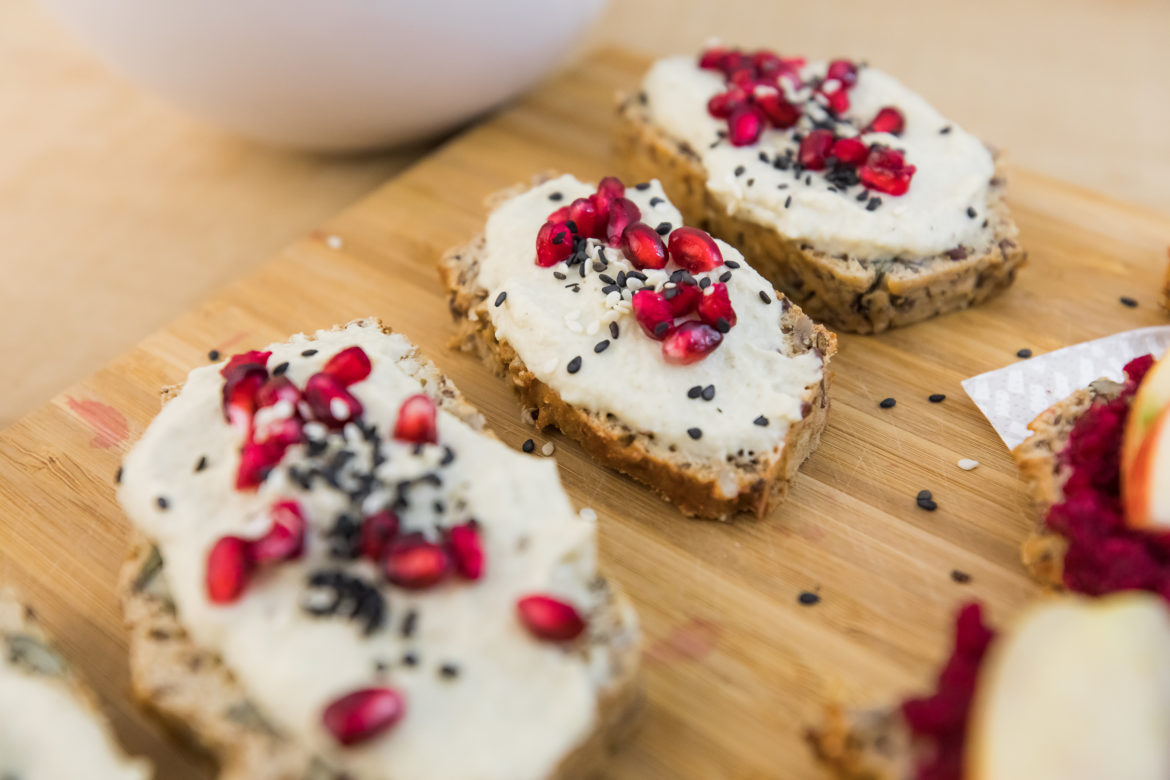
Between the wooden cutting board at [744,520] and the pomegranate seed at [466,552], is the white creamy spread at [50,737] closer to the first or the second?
the wooden cutting board at [744,520]

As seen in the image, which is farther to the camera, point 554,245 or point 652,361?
point 554,245

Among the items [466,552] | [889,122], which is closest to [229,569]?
[466,552]

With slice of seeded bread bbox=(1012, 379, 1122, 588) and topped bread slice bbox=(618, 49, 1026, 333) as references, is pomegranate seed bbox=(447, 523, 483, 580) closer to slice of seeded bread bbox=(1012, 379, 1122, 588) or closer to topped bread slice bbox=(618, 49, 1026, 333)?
slice of seeded bread bbox=(1012, 379, 1122, 588)

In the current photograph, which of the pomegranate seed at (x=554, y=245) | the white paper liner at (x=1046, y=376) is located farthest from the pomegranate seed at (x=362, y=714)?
the white paper liner at (x=1046, y=376)

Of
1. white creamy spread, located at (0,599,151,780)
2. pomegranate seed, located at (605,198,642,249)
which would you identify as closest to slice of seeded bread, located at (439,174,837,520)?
pomegranate seed, located at (605,198,642,249)

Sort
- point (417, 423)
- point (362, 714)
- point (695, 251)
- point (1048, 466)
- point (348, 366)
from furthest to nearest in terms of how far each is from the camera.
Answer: point (695, 251) → point (1048, 466) → point (348, 366) → point (417, 423) → point (362, 714)

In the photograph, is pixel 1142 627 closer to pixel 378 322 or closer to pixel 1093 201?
pixel 378 322

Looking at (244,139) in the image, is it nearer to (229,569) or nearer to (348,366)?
(348,366)
